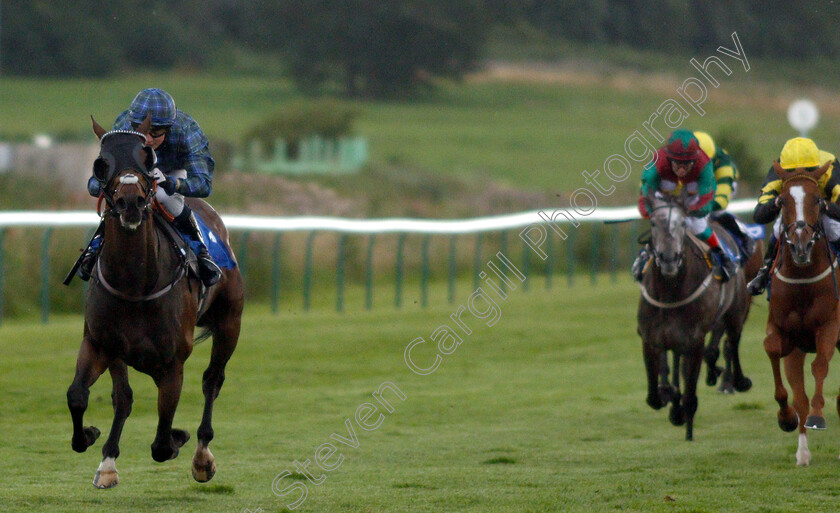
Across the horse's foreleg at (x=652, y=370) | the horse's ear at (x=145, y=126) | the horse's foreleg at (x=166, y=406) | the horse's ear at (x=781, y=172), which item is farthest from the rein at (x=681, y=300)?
the horse's ear at (x=145, y=126)

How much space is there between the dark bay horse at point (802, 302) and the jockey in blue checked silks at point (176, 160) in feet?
10.0

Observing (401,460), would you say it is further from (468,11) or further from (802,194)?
(468,11)

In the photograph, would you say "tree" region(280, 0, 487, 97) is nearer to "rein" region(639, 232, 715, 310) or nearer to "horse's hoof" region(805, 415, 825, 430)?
"rein" region(639, 232, 715, 310)

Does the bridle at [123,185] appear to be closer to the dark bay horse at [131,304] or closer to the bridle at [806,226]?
the dark bay horse at [131,304]

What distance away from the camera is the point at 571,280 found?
1852 centimetres

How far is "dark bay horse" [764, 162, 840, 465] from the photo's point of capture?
7336 mm

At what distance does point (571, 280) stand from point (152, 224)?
12.9 m

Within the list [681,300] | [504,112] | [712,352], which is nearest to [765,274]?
[681,300]

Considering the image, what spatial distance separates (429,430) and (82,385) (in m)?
3.51

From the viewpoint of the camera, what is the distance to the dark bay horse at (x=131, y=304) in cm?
574

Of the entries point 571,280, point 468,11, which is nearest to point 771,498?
point 571,280

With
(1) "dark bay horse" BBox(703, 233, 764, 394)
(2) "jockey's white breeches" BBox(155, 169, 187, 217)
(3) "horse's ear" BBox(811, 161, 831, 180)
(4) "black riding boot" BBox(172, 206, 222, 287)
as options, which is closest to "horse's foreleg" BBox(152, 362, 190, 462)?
(4) "black riding boot" BBox(172, 206, 222, 287)

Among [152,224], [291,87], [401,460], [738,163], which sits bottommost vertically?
[401,460]

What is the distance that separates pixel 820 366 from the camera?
A: 7.50 m
